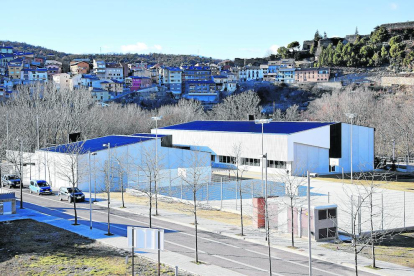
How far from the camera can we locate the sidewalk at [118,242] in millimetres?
20750

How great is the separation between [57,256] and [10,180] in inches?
994

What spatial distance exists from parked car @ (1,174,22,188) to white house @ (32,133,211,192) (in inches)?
105

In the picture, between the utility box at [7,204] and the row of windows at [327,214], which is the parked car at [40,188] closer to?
the utility box at [7,204]

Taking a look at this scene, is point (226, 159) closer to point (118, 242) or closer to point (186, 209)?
point (186, 209)

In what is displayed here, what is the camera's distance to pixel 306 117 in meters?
117

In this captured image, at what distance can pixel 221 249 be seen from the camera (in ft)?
79.4

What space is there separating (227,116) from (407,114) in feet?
124

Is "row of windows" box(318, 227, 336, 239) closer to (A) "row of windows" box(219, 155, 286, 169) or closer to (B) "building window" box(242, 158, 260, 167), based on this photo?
(A) "row of windows" box(219, 155, 286, 169)

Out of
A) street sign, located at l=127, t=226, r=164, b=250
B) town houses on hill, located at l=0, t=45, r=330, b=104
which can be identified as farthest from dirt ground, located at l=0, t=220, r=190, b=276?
town houses on hill, located at l=0, t=45, r=330, b=104

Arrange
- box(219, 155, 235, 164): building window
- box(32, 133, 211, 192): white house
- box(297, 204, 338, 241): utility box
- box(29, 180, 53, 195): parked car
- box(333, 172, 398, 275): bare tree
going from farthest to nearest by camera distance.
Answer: box(219, 155, 235, 164): building window
box(32, 133, 211, 192): white house
box(29, 180, 53, 195): parked car
box(297, 204, 338, 241): utility box
box(333, 172, 398, 275): bare tree

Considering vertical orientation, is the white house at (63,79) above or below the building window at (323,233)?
above

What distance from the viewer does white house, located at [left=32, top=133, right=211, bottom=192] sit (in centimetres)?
4381

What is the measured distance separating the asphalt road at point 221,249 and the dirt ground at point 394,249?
8.18 ft

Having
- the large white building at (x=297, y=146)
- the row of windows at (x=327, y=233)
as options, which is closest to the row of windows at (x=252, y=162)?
the large white building at (x=297, y=146)
